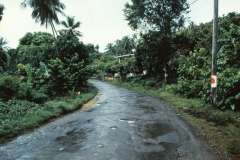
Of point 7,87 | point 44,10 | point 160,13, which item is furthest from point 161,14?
point 7,87

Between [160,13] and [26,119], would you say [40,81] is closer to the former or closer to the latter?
[26,119]

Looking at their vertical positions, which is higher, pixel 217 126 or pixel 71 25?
pixel 71 25

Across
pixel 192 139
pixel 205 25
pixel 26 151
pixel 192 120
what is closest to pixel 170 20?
pixel 205 25

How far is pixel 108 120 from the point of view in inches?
318

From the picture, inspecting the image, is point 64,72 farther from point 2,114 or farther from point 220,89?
point 220,89

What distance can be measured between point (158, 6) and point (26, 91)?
1453 cm

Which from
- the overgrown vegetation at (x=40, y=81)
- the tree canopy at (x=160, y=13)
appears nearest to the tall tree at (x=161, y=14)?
the tree canopy at (x=160, y=13)

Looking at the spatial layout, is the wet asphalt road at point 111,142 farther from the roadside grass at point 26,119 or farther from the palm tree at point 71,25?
the palm tree at point 71,25

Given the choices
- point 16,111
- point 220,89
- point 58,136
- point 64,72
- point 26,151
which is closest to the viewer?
point 26,151

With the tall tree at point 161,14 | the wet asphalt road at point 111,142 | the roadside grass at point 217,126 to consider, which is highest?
the tall tree at point 161,14

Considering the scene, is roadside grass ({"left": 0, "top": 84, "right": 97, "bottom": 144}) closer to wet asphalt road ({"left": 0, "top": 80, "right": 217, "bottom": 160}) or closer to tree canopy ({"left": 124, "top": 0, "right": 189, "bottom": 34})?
wet asphalt road ({"left": 0, "top": 80, "right": 217, "bottom": 160})

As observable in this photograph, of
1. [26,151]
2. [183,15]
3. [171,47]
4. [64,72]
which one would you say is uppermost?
[183,15]

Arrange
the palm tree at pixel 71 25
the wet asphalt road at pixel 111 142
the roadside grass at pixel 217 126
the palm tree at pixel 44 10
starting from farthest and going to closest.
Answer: the palm tree at pixel 71 25 → the palm tree at pixel 44 10 → the roadside grass at pixel 217 126 → the wet asphalt road at pixel 111 142

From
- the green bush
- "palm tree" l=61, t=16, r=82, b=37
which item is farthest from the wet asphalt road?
"palm tree" l=61, t=16, r=82, b=37
